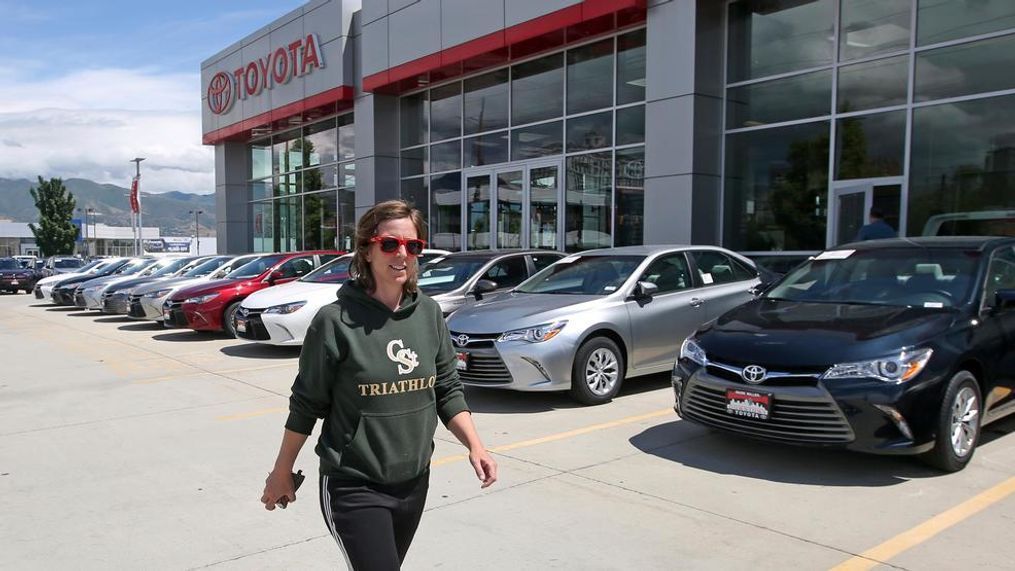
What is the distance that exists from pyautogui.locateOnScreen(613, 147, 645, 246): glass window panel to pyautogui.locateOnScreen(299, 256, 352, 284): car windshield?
18.6 feet

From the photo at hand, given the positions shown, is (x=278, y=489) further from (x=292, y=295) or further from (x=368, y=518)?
(x=292, y=295)

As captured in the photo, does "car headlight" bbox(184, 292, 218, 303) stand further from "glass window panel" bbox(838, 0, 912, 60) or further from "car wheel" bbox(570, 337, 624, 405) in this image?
"glass window panel" bbox(838, 0, 912, 60)

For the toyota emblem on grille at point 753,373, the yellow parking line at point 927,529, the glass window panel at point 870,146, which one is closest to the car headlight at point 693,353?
the toyota emblem on grille at point 753,373

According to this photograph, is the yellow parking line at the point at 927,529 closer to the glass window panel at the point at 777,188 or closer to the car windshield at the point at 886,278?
the car windshield at the point at 886,278

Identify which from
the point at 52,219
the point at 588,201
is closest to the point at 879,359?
the point at 588,201

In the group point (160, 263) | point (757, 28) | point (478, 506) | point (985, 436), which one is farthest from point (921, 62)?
point (160, 263)

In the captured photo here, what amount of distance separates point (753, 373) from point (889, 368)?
2.72 feet

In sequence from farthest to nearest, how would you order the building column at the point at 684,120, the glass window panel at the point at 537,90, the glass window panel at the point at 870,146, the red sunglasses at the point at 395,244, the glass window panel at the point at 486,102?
the glass window panel at the point at 486,102 → the glass window panel at the point at 537,90 → the building column at the point at 684,120 → the glass window panel at the point at 870,146 → the red sunglasses at the point at 395,244

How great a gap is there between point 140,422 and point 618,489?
4613mm

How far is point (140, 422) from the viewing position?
277 inches

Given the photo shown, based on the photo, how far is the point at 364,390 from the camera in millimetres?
2428

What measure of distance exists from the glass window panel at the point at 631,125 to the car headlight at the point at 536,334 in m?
8.98

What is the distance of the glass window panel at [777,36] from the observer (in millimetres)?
12891

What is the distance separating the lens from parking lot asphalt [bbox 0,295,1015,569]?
3.90m
